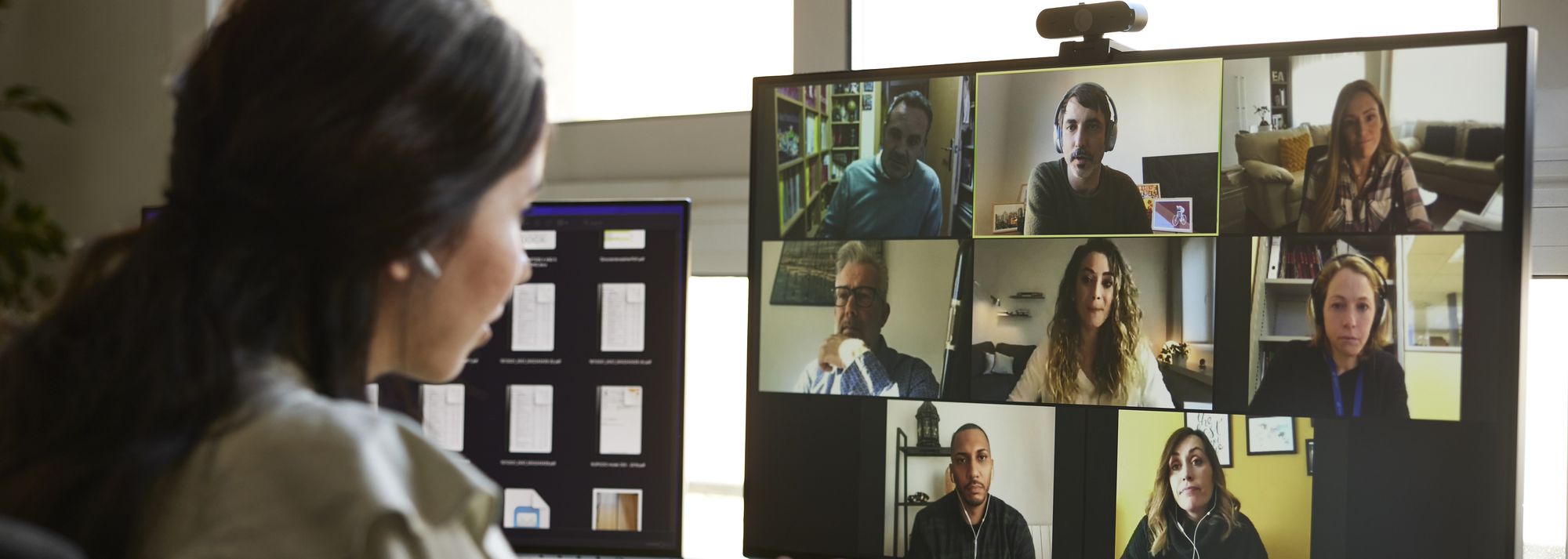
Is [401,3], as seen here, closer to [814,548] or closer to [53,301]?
[53,301]

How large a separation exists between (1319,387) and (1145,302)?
0.54 ft

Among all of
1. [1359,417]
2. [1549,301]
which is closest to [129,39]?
[1359,417]

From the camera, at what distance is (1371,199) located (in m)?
1.05

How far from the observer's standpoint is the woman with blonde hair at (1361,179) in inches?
40.8

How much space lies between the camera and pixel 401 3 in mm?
560

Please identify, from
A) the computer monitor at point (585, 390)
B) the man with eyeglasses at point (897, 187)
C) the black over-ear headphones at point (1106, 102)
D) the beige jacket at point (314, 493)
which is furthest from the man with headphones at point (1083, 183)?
the beige jacket at point (314, 493)

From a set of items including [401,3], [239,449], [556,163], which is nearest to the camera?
[239,449]

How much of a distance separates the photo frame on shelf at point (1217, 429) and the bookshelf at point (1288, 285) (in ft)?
0.10

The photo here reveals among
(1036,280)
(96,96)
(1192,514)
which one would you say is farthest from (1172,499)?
(96,96)

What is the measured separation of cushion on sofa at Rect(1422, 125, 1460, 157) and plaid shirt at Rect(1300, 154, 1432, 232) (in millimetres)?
21

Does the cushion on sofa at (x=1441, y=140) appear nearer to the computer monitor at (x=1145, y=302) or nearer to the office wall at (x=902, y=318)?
the computer monitor at (x=1145, y=302)

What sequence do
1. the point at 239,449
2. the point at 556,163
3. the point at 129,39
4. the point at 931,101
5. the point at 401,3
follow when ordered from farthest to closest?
1. the point at 129,39
2. the point at 556,163
3. the point at 931,101
4. the point at 401,3
5. the point at 239,449

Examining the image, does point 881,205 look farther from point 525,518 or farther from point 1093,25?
point 525,518

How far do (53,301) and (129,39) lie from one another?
1.63 metres
